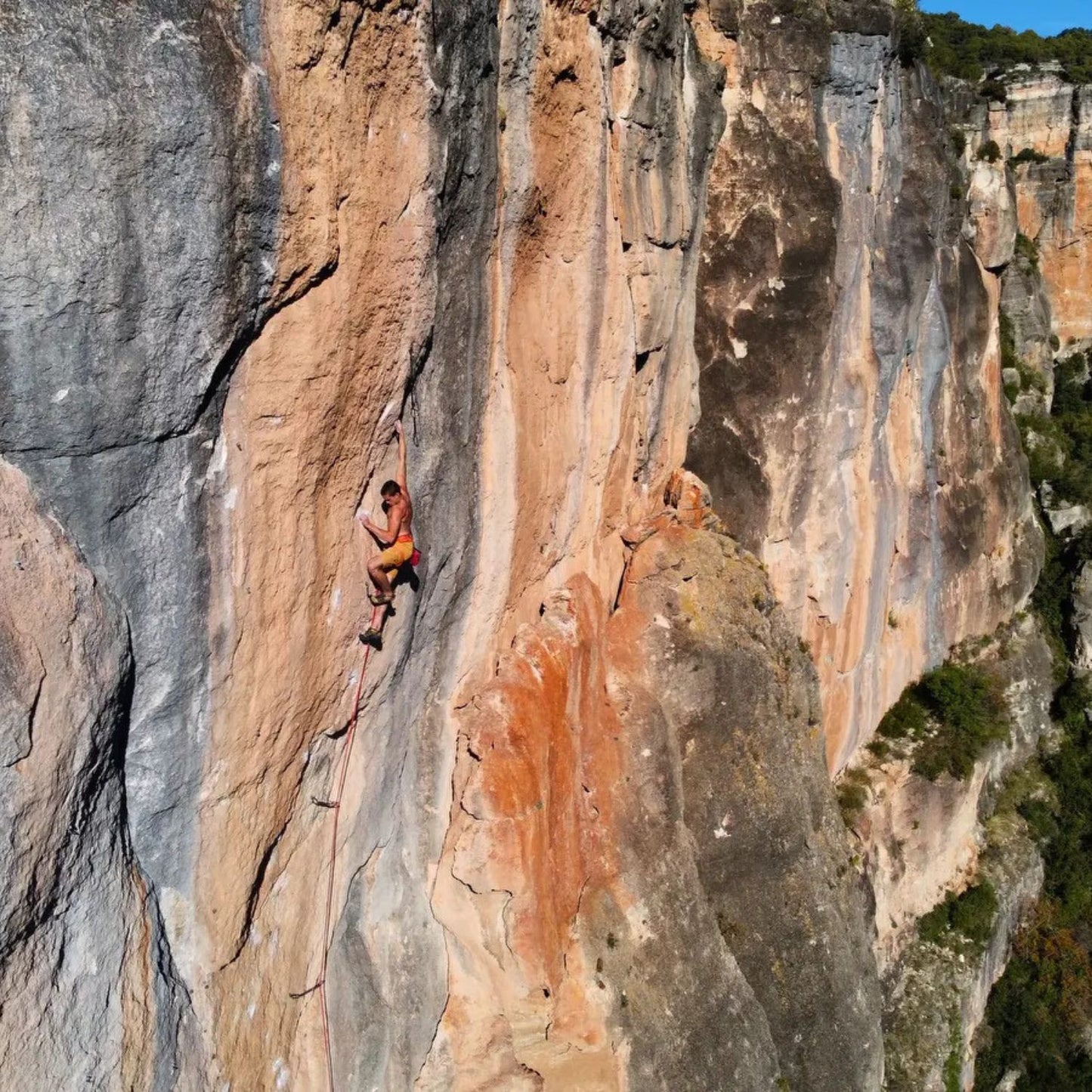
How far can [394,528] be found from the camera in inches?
225

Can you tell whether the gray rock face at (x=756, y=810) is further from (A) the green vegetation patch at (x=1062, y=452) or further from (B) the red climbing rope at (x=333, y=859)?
(A) the green vegetation patch at (x=1062, y=452)

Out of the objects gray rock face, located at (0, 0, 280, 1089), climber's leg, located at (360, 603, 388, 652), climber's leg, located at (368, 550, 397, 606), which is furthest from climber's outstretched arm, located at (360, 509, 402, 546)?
gray rock face, located at (0, 0, 280, 1089)

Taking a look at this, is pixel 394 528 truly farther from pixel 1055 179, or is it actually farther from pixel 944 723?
pixel 1055 179

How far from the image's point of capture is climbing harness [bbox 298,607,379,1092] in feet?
20.0

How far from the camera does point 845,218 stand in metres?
11.1

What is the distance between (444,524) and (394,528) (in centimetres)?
64

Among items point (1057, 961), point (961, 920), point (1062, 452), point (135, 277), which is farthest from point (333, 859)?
point (1062, 452)

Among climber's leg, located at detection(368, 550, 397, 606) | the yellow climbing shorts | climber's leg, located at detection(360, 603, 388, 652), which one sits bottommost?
climber's leg, located at detection(360, 603, 388, 652)

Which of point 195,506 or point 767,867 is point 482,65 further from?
point 767,867

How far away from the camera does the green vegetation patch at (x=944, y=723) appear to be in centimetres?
1479

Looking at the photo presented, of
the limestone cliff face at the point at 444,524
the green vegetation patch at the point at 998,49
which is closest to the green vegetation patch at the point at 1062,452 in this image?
the green vegetation patch at the point at 998,49

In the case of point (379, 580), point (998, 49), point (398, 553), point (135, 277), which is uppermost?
point (998, 49)

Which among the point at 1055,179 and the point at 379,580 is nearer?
the point at 379,580

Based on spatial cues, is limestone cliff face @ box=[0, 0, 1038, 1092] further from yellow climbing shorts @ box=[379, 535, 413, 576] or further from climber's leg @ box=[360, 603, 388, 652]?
yellow climbing shorts @ box=[379, 535, 413, 576]
